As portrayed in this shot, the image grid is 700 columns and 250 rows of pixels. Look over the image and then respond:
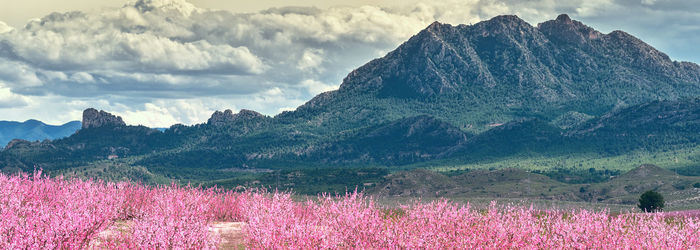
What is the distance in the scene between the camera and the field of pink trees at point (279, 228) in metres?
17.0

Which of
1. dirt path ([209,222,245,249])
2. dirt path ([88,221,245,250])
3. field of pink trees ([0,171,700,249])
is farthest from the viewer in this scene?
dirt path ([209,222,245,249])

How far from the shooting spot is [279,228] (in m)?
18.9

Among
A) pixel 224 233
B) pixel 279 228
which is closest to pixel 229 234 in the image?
pixel 224 233

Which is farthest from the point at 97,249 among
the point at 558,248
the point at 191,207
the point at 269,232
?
the point at 558,248

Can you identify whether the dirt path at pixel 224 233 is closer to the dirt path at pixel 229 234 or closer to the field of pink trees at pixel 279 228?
the dirt path at pixel 229 234

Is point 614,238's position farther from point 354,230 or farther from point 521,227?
point 354,230

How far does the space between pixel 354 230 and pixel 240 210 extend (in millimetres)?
9865

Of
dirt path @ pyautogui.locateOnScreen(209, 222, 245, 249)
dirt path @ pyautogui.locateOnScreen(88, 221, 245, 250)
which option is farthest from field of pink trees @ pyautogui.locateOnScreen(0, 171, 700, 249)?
dirt path @ pyautogui.locateOnScreen(209, 222, 245, 249)

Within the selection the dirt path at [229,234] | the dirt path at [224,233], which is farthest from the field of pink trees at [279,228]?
the dirt path at [229,234]

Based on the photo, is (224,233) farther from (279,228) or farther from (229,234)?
(279,228)

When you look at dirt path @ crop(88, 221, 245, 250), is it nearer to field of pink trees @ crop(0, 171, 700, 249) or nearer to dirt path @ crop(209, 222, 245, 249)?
dirt path @ crop(209, 222, 245, 249)

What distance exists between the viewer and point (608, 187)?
520 ft

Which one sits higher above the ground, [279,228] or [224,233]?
[279,228]

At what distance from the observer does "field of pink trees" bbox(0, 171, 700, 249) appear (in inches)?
669
